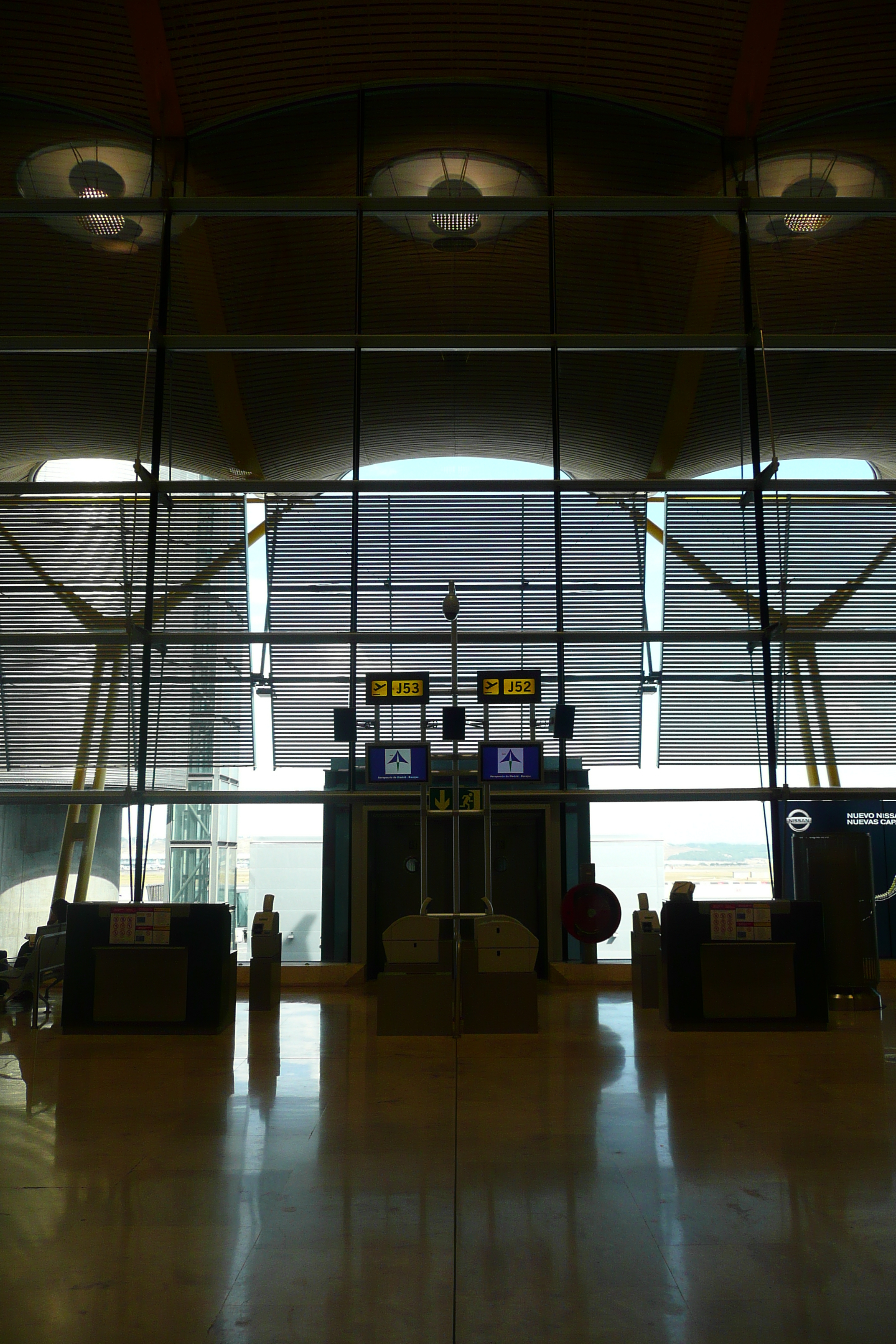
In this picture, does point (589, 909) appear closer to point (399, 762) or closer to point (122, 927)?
point (399, 762)

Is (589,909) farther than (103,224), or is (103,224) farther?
(103,224)

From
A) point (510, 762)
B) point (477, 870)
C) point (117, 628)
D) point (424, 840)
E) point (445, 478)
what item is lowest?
point (477, 870)

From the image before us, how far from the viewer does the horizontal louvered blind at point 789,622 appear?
30.5 feet

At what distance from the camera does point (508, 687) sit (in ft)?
24.0

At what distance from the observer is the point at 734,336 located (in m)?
9.73

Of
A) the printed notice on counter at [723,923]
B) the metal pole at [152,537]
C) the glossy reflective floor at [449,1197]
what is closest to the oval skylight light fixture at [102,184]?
the metal pole at [152,537]

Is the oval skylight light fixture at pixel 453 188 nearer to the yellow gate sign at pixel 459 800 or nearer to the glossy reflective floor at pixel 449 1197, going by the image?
the yellow gate sign at pixel 459 800

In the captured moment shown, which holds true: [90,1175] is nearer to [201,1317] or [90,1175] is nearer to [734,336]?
[201,1317]

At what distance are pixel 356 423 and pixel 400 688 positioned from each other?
3623 mm

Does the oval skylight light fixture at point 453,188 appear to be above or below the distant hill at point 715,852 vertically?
above

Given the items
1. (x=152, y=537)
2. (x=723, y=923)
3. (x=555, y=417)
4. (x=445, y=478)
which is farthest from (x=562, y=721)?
(x=152, y=537)

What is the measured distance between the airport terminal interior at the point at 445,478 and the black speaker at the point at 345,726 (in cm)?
3

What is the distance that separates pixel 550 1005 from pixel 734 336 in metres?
6.68

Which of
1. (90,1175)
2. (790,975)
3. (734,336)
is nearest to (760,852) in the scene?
(790,975)
